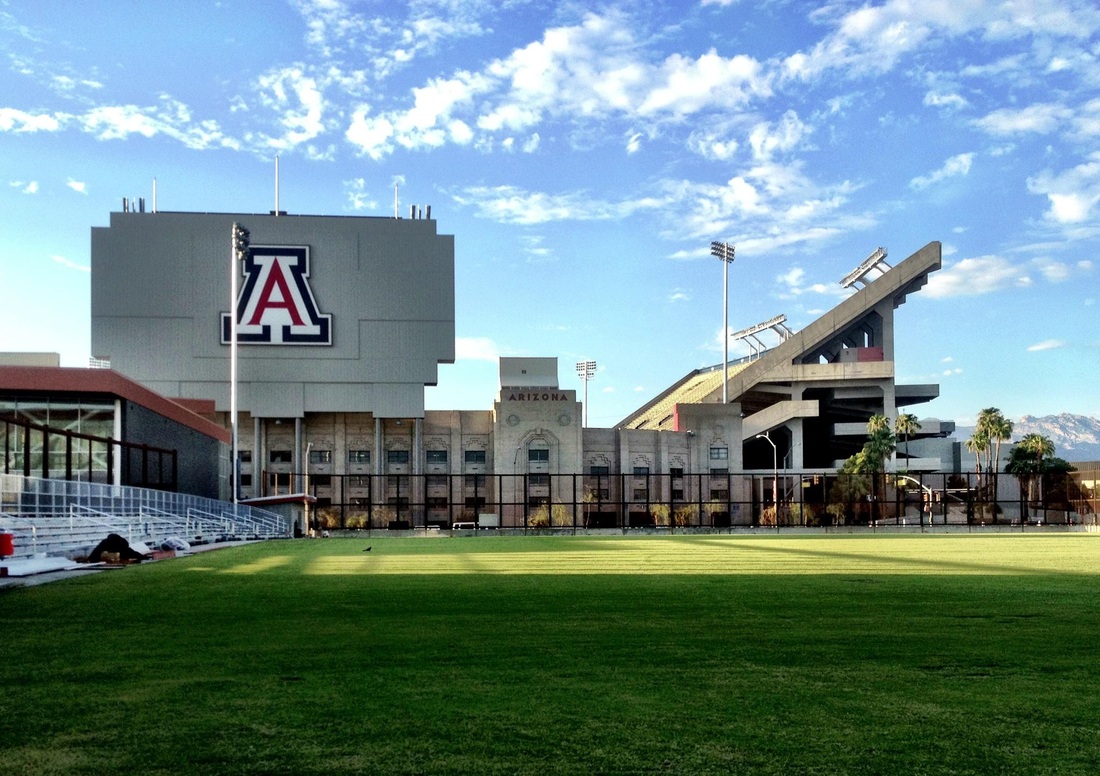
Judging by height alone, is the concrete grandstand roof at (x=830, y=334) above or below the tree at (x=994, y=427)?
above

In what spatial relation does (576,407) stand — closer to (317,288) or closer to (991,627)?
(317,288)

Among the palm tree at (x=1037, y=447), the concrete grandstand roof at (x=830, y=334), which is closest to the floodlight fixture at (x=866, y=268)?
the concrete grandstand roof at (x=830, y=334)

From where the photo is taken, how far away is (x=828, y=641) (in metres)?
8.72

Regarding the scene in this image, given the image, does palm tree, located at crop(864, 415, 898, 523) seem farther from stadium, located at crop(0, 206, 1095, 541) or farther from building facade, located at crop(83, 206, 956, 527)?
building facade, located at crop(83, 206, 956, 527)

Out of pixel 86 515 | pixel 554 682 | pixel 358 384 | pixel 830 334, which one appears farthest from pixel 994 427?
pixel 554 682

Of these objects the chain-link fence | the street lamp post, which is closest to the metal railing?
the chain-link fence

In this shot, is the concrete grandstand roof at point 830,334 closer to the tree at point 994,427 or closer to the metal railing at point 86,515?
the tree at point 994,427

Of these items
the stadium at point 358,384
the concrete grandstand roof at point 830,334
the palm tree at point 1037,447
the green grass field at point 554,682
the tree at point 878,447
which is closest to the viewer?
the green grass field at point 554,682

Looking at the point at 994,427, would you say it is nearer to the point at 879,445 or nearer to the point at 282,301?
the point at 879,445

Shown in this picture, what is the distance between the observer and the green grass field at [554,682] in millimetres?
4887

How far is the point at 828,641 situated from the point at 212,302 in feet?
313

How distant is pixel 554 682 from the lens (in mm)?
6773

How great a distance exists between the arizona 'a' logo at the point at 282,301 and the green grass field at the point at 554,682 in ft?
278

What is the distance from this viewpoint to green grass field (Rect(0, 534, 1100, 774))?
489 centimetres
